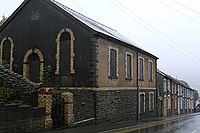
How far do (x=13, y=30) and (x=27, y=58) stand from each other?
2.70 meters

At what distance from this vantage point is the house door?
2320cm

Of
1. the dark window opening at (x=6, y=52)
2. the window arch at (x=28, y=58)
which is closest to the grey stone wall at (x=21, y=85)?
the window arch at (x=28, y=58)

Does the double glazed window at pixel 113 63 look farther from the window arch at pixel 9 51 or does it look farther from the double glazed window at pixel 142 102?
the window arch at pixel 9 51

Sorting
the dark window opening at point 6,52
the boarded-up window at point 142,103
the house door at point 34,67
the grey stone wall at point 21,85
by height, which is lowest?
the boarded-up window at point 142,103

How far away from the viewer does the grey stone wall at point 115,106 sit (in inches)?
805

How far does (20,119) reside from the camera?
13109mm

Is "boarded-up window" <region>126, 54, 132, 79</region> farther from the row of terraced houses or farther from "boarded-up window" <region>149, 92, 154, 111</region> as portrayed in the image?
"boarded-up window" <region>149, 92, 154, 111</region>

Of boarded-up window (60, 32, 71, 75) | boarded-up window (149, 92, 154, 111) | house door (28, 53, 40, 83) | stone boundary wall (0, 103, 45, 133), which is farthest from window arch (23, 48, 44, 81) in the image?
boarded-up window (149, 92, 154, 111)

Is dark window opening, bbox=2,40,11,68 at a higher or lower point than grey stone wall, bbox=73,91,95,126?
higher

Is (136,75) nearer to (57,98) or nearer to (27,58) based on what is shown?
(27,58)

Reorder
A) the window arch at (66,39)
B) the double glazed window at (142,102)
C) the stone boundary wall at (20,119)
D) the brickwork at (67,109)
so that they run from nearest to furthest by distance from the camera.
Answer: the stone boundary wall at (20,119) < the brickwork at (67,109) < the window arch at (66,39) < the double glazed window at (142,102)

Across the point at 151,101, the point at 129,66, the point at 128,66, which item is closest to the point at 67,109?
the point at 128,66

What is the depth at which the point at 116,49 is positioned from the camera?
24.2m

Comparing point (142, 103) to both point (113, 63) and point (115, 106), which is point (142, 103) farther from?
point (113, 63)
